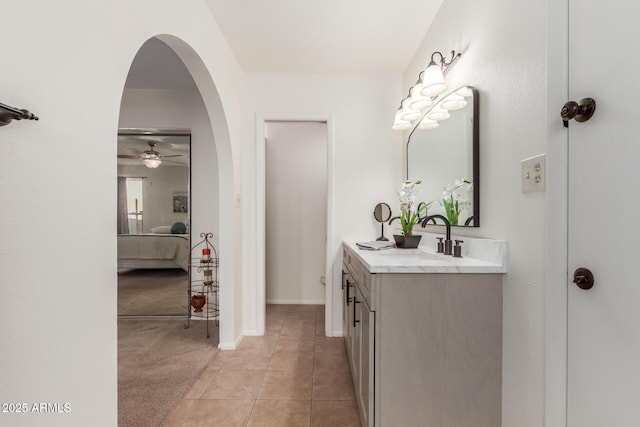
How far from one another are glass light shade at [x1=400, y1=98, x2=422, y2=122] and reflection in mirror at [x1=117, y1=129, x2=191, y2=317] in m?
2.24

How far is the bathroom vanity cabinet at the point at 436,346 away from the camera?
121 centimetres

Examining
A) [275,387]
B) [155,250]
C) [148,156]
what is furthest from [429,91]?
[155,250]

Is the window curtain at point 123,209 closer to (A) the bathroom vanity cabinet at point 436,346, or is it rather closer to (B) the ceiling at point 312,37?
(B) the ceiling at point 312,37

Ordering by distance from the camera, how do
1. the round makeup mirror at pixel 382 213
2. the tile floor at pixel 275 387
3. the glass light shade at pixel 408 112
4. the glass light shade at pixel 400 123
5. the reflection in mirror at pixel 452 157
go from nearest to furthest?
the reflection in mirror at pixel 452 157 → the tile floor at pixel 275 387 → the glass light shade at pixel 408 112 → the glass light shade at pixel 400 123 → the round makeup mirror at pixel 382 213

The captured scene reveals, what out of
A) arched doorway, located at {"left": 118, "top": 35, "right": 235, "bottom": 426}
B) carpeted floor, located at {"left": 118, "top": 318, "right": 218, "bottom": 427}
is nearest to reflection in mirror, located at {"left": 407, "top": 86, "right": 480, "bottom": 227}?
arched doorway, located at {"left": 118, "top": 35, "right": 235, "bottom": 426}

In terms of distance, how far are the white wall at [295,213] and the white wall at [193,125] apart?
762 millimetres

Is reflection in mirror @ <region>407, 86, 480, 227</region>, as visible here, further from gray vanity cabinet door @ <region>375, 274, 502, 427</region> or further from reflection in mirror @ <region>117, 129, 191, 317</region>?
reflection in mirror @ <region>117, 129, 191, 317</region>

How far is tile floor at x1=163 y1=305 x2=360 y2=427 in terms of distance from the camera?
5.28 feet

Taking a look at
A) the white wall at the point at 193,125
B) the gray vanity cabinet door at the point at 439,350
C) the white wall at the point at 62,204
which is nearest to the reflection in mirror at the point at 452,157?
the gray vanity cabinet door at the point at 439,350

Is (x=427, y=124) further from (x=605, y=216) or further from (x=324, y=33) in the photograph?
(x=605, y=216)

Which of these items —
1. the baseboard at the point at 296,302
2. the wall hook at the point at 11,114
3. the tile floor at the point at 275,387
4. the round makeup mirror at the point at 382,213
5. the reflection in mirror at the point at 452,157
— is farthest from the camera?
the baseboard at the point at 296,302

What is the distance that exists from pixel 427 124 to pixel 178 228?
2.63 meters

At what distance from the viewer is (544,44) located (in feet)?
3.33

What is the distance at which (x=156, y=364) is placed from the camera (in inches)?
85.9
